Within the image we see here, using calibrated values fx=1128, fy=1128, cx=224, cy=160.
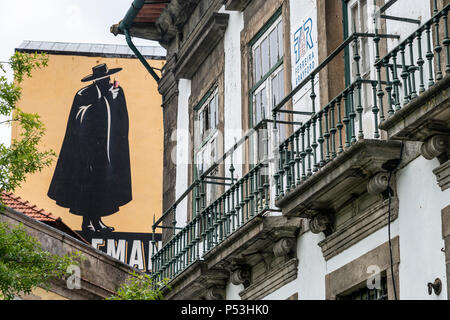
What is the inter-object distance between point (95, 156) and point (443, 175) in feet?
83.9

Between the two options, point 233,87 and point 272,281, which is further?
point 233,87

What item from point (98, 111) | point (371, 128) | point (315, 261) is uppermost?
point (98, 111)

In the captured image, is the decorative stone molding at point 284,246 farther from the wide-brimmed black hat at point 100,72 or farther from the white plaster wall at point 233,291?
the wide-brimmed black hat at point 100,72

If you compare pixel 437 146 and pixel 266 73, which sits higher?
pixel 266 73

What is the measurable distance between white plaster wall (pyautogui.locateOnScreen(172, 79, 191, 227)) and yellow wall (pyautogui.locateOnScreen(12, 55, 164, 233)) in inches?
650

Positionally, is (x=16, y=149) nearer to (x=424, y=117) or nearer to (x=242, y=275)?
(x=242, y=275)

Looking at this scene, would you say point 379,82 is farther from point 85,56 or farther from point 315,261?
point 85,56

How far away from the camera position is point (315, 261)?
11.4 m

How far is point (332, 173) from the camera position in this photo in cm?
1013

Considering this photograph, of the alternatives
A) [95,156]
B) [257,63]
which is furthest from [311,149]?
→ [95,156]

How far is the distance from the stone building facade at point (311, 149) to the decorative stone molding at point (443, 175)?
0.02 metres

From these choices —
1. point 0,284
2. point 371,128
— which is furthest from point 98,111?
point 371,128

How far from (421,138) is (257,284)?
416 cm

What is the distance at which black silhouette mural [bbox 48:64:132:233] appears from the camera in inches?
1300
